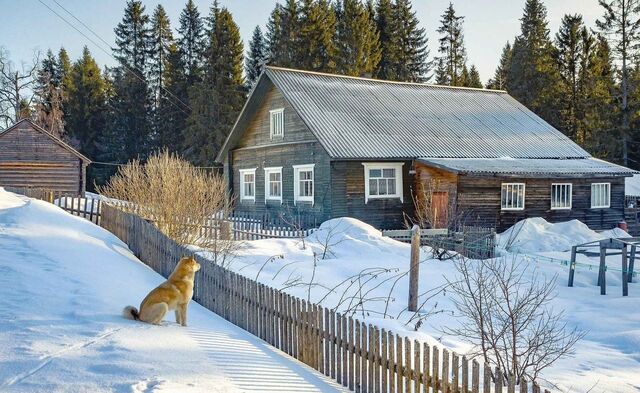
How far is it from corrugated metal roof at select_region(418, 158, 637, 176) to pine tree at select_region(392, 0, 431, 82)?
29.3m

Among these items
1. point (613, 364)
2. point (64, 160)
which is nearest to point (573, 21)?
point (64, 160)

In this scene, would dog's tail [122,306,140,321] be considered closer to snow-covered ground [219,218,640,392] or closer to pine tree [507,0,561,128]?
snow-covered ground [219,218,640,392]

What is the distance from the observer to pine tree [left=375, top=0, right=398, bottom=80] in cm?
5500

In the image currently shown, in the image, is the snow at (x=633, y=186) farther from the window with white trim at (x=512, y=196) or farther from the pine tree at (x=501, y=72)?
the pine tree at (x=501, y=72)

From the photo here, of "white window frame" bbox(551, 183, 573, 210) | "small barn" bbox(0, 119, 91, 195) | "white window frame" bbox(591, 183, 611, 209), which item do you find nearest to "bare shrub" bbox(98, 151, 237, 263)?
"white window frame" bbox(551, 183, 573, 210)

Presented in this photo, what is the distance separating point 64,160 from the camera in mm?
36125

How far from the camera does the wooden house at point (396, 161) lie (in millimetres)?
23828

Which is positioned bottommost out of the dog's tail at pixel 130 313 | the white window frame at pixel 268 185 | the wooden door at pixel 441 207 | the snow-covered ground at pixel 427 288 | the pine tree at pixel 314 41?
the snow-covered ground at pixel 427 288

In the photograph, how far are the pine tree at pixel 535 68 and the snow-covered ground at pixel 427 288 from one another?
3079cm

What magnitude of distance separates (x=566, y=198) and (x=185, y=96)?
124ft

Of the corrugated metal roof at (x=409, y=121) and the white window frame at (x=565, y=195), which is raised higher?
the corrugated metal roof at (x=409, y=121)

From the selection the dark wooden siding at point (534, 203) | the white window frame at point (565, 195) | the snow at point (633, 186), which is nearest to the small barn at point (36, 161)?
the dark wooden siding at point (534, 203)

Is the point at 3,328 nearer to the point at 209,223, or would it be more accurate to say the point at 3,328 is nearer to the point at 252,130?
the point at 209,223

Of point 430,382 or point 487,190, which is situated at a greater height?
point 487,190
